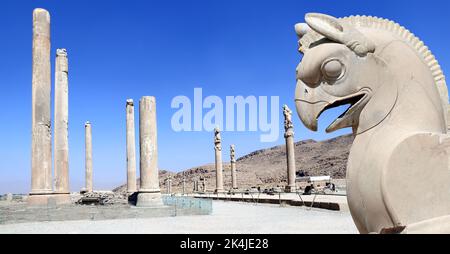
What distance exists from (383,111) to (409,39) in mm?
691

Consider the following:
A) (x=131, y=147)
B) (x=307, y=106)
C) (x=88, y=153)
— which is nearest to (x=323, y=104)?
(x=307, y=106)

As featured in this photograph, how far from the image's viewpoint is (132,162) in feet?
102

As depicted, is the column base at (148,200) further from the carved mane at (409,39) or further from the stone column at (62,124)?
the carved mane at (409,39)

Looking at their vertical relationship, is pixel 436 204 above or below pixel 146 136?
below

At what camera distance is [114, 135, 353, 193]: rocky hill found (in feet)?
265

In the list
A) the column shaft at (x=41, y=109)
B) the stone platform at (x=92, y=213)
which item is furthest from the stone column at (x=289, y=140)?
the column shaft at (x=41, y=109)

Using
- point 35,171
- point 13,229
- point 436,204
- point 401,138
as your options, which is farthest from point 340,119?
point 35,171

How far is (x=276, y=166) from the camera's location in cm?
10938

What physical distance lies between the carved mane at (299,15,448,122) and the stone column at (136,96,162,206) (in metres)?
17.9

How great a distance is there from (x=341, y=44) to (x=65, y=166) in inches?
909

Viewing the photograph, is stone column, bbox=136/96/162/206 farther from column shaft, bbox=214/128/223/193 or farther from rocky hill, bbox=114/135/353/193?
rocky hill, bbox=114/135/353/193

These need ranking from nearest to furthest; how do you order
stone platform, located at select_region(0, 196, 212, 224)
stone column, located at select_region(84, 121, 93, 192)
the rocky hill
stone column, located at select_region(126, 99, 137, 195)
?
stone platform, located at select_region(0, 196, 212, 224)
stone column, located at select_region(126, 99, 137, 195)
stone column, located at select_region(84, 121, 93, 192)
the rocky hill

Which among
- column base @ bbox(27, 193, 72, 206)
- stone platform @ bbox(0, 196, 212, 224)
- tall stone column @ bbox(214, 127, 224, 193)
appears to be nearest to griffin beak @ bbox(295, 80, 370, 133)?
stone platform @ bbox(0, 196, 212, 224)
